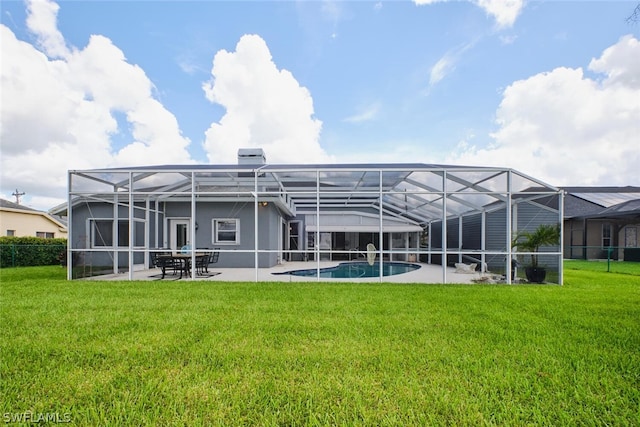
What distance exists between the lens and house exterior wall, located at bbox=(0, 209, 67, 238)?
85.6 feet

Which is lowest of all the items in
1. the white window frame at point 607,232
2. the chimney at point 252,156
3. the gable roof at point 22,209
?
the white window frame at point 607,232

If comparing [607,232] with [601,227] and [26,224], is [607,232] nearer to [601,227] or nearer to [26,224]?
[601,227]

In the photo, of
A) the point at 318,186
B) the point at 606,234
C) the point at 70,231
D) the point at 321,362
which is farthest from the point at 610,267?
the point at 70,231

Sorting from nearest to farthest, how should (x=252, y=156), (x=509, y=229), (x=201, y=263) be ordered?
1. (x=509, y=229)
2. (x=201, y=263)
3. (x=252, y=156)

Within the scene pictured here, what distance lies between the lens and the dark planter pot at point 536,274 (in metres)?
10.8

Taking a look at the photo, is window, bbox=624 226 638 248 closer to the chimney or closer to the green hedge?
the chimney

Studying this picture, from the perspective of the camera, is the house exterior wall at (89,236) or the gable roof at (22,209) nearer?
the house exterior wall at (89,236)

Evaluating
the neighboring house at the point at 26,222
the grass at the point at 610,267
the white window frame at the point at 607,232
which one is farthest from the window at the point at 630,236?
the neighboring house at the point at 26,222

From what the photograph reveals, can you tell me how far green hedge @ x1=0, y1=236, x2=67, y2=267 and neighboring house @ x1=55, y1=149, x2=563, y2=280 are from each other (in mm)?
4193

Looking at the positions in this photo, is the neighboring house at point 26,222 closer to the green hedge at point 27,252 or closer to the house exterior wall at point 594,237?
the green hedge at point 27,252

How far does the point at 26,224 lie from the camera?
1102 inches

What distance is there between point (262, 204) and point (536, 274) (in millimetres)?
11317

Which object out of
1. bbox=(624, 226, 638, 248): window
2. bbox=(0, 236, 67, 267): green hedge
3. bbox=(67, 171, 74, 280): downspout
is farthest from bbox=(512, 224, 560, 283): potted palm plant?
bbox=(624, 226, 638, 248): window

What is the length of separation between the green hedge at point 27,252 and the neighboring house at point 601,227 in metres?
34.1
